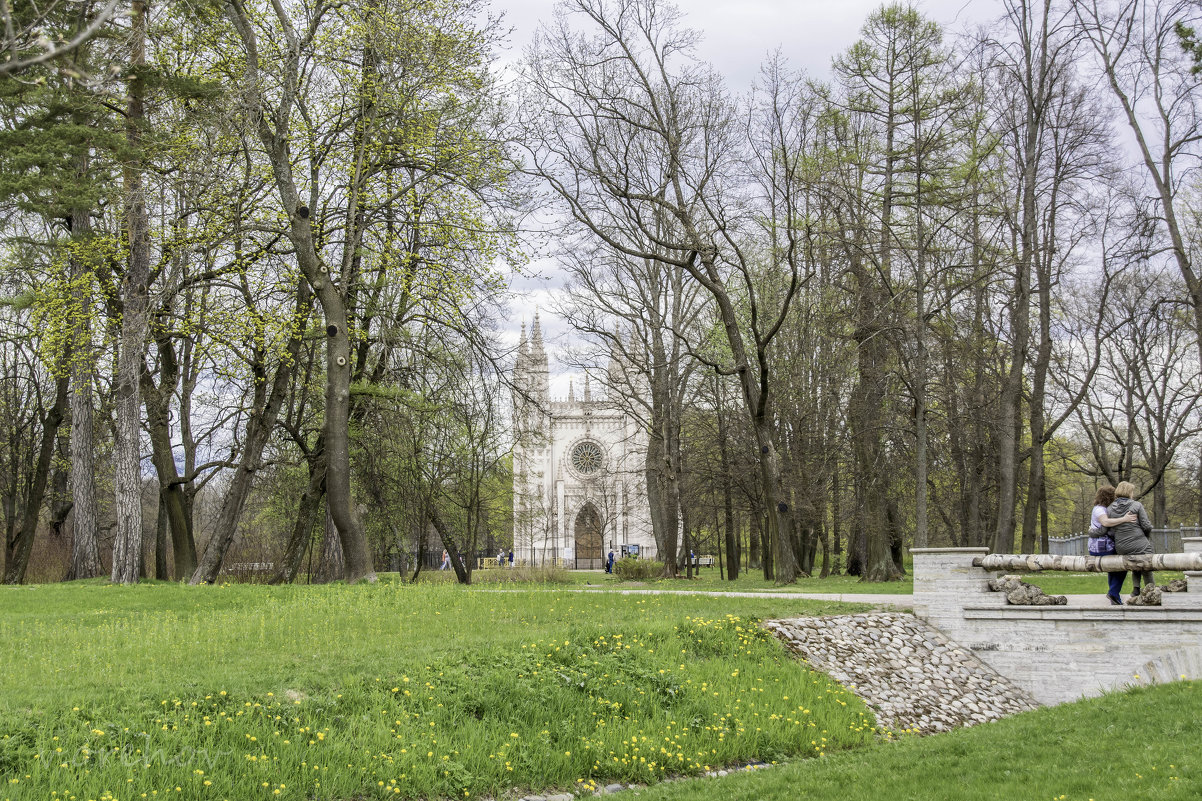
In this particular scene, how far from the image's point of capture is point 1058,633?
37.1 feet

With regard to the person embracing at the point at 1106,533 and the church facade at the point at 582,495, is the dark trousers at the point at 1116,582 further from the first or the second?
the church facade at the point at 582,495

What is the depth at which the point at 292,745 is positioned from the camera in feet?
A: 21.9

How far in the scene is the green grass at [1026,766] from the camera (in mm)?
5867

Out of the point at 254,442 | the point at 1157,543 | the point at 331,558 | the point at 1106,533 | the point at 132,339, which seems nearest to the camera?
the point at 1106,533

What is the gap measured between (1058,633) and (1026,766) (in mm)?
5504

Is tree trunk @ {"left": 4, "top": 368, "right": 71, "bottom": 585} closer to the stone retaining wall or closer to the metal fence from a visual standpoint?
the stone retaining wall

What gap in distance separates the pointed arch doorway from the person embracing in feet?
154

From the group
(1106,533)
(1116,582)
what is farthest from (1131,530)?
(1116,582)

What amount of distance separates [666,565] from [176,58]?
17.1m

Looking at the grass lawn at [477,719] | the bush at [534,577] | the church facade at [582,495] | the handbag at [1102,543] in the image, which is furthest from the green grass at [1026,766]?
the church facade at [582,495]

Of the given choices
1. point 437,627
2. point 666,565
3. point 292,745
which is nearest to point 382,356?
point 437,627

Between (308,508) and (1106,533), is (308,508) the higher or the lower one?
the higher one

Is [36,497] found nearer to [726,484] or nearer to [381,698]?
[726,484]

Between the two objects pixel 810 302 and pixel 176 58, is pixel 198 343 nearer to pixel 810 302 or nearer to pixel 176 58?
pixel 176 58
